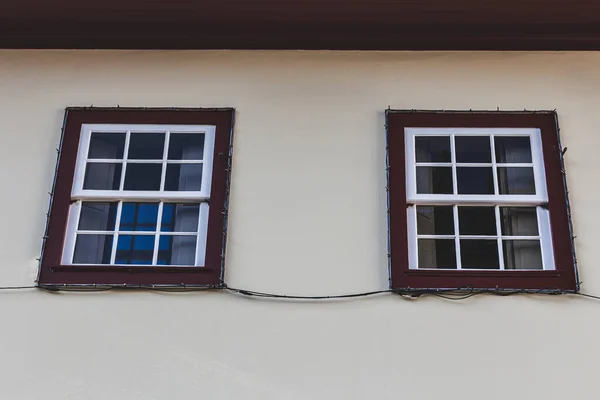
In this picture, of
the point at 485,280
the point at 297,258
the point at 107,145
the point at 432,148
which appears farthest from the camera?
the point at 107,145

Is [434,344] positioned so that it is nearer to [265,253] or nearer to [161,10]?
[265,253]

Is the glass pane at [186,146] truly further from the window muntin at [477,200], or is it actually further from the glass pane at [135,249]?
the window muntin at [477,200]

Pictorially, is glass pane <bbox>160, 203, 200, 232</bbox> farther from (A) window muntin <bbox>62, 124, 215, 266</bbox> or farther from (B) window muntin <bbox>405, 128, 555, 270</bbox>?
(B) window muntin <bbox>405, 128, 555, 270</bbox>

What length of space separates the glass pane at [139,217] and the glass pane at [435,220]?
1836mm

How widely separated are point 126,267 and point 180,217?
1.68 feet

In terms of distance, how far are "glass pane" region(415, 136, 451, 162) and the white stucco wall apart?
259mm

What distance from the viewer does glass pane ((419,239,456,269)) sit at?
4.50 m

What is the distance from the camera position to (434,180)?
15.5 ft

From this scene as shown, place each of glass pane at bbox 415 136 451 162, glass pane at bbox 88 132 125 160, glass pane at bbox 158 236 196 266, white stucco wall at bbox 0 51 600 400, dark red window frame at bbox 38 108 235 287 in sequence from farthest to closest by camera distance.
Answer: glass pane at bbox 88 132 125 160
glass pane at bbox 415 136 451 162
glass pane at bbox 158 236 196 266
dark red window frame at bbox 38 108 235 287
white stucco wall at bbox 0 51 600 400

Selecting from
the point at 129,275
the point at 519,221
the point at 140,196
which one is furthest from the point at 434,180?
the point at 129,275

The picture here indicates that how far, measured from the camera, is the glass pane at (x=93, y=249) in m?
4.60

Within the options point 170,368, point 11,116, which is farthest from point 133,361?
point 11,116

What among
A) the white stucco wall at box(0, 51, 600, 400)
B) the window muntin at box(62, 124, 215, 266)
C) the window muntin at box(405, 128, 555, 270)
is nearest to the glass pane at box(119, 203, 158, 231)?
the window muntin at box(62, 124, 215, 266)

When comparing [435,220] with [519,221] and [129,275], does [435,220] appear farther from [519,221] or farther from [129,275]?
[129,275]
